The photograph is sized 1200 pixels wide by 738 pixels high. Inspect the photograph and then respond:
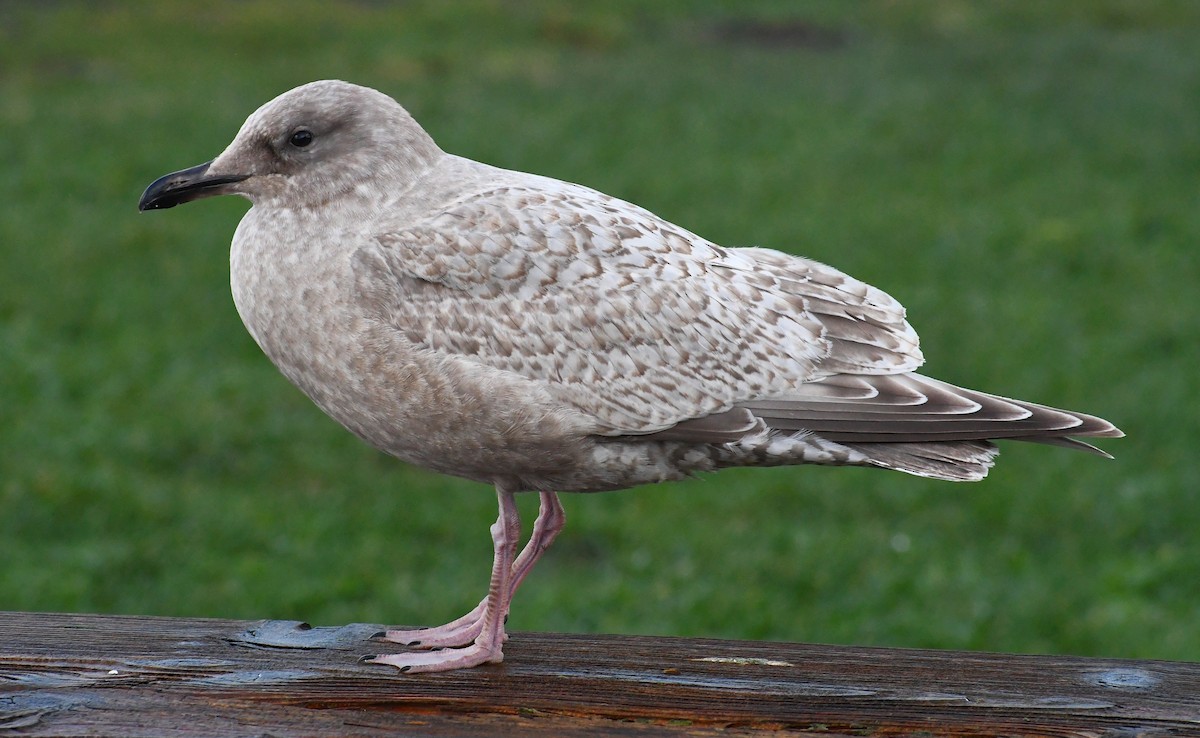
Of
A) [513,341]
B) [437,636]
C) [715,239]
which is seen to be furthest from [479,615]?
[715,239]

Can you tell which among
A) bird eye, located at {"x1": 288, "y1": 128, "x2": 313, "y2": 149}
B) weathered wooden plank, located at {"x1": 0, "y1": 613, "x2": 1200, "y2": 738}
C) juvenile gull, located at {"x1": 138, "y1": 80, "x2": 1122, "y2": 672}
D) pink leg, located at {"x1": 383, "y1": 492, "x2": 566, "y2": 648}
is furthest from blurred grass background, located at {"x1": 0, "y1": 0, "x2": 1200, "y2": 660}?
bird eye, located at {"x1": 288, "y1": 128, "x2": 313, "y2": 149}

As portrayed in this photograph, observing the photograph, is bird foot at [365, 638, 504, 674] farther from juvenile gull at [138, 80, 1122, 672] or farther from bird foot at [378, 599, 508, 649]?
bird foot at [378, 599, 508, 649]

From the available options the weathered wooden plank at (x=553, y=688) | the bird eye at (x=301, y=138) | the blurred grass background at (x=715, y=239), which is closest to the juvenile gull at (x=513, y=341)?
the bird eye at (x=301, y=138)

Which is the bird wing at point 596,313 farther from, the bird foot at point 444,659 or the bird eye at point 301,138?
the bird foot at point 444,659

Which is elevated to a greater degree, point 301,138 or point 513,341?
point 301,138

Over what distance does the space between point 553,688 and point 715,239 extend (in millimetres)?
9613

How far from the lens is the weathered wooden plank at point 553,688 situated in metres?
3.10

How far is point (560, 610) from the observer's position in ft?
23.2

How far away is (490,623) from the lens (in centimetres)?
366

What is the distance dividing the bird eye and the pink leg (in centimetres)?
122

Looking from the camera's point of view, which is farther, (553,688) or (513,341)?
(513,341)

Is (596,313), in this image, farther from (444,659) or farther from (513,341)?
(444,659)

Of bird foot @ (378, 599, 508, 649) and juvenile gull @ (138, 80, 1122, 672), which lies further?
bird foot @ (378, 599, 508, 649)

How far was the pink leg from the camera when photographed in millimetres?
3832
